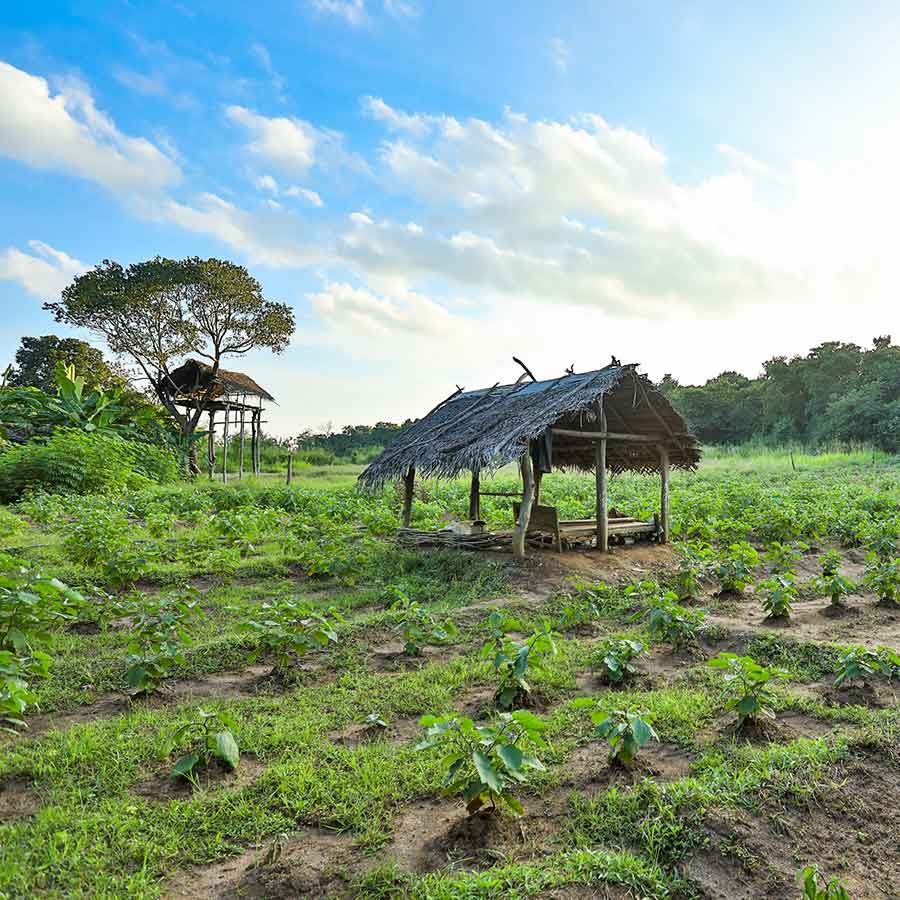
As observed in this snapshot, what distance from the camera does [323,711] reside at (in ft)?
16.2

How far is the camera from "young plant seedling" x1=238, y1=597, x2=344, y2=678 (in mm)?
5324

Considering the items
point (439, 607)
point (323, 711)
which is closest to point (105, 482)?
point (439, 607)

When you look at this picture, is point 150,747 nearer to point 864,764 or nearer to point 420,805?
point 420,805

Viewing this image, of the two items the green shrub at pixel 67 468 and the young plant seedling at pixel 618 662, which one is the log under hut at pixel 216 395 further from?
the young plant seedling at pixel 618 662

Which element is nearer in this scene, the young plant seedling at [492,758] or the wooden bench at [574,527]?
the young plant seedling at [492,758]

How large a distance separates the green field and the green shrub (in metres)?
9.55

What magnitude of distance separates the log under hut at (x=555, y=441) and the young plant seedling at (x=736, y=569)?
283cm

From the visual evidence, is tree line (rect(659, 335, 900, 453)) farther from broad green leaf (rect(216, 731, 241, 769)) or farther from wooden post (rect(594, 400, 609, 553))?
broad green leaf (rect(216, 731, 241, 769))

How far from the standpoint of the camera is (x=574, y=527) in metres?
11.8

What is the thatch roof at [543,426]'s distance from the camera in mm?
10109

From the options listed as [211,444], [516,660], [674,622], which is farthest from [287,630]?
[211,444]

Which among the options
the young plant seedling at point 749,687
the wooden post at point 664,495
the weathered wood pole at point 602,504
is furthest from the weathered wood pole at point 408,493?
the young plant seedling at point 749,687

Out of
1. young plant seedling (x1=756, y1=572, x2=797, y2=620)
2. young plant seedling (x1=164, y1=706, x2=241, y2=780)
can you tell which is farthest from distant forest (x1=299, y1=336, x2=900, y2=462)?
young plant seedling (x1=164, y1=706, x2=241, y2=780)

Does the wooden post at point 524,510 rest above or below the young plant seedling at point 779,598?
above
